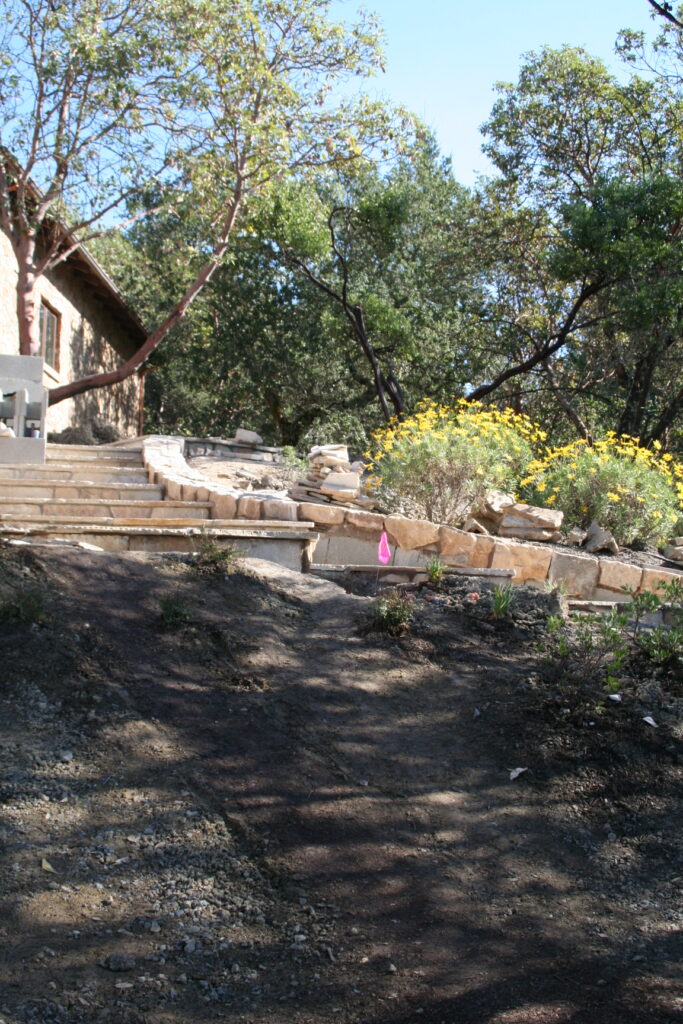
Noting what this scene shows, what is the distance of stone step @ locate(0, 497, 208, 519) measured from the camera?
306 inches

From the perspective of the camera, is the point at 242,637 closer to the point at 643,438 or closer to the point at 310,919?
the point at 310,919

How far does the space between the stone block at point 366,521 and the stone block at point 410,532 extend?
77 millimetres

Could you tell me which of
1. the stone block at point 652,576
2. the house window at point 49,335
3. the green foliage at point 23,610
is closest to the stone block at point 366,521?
the stone block at point 652,576

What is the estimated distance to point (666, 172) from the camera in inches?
587

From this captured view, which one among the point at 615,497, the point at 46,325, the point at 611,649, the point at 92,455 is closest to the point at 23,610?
the point at 611,649

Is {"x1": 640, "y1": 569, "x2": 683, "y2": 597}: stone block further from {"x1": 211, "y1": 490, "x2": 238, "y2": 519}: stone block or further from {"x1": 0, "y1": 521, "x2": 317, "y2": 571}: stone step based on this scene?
{"x1": 211, "y1": 490, "x2": 238, "y2": 519}: stone block

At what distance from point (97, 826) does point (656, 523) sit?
6.12 m

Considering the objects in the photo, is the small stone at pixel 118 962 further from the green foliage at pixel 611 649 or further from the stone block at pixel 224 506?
the stone block at pixel 224 506

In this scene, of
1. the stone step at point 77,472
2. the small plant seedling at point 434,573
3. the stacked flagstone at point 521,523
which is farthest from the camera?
the stone step at point 77,472

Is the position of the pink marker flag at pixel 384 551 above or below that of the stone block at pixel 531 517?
below


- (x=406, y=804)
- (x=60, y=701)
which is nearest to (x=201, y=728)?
(x=60, y=701)

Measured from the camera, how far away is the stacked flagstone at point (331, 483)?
320 inches

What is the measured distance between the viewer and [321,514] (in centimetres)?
773

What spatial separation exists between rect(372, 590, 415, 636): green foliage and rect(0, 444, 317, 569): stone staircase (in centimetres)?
122
